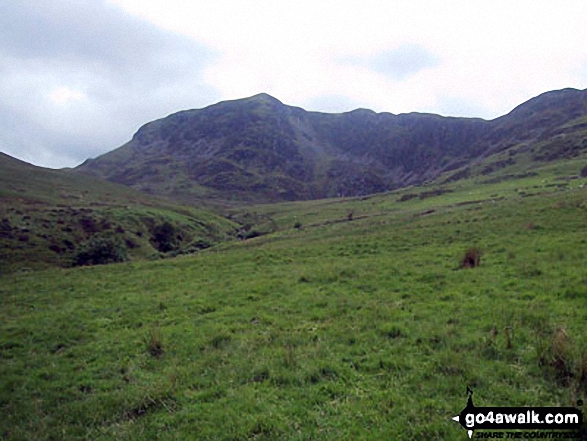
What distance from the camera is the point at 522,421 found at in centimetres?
679

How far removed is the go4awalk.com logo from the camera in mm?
6320

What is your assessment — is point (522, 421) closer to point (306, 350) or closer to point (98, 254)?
point (306, 350)

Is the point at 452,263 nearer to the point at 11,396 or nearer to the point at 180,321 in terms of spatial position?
the point at 180,321

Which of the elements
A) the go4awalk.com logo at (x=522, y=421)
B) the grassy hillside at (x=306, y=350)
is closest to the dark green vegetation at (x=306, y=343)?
the grassy hillside at (x=306, y=350)

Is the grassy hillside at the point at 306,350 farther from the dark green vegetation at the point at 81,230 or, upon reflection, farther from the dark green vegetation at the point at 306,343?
the dark green vegetation at the point at 81,230

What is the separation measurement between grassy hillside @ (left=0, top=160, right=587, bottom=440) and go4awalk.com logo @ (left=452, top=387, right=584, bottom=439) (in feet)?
0.86

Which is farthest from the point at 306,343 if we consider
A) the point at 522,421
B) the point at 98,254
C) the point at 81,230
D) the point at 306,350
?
the point at 81,230

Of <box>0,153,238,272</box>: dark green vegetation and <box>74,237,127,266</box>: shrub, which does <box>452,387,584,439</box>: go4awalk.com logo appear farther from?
<box>0,153,238,272</box>: dark green vegetation

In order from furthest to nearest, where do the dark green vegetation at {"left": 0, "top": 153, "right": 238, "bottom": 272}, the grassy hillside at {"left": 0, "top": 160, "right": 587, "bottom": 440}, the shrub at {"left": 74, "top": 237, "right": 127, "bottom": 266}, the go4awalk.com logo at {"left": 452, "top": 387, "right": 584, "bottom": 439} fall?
the dark green vegetation at {"left": 0, "top": 153, "right": 238, "bottom": 272} < the shrub at {"left": 74, "top": 237, "right": 127, "bottom": 266} < the grassy hillside at {"left": 0, "top": 160, "right": 587, "bottom": 440} < the go4awalk.com logo at {"left": 452, "top": 387, "right": 584, "bottom": 439}

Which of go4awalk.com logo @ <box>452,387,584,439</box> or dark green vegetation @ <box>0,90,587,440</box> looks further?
dark green vegetation @ <box>0,90,587,440</box>

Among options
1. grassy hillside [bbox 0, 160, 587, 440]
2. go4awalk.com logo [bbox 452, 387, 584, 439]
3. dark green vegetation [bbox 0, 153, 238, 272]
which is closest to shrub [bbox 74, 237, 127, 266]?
dark green vegetation [bbox 0, 153, 238, 272]

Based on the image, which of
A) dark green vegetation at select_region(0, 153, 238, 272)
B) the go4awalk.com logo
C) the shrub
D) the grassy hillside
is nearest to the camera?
the go4awalk.com logo

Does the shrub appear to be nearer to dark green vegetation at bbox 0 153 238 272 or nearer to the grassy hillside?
dark green vegetation at bbox 0 153 238 272

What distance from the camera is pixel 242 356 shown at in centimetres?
1129
